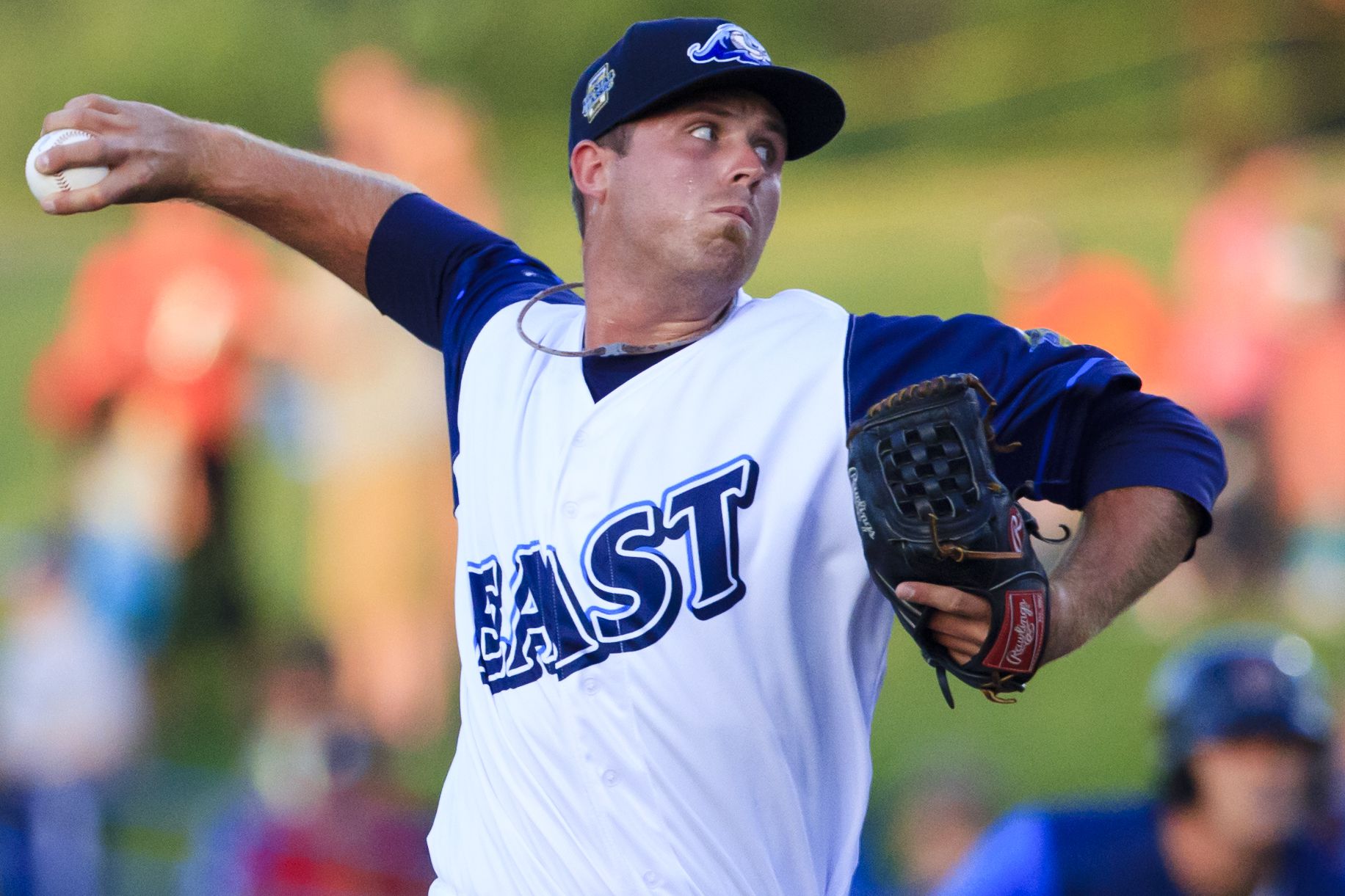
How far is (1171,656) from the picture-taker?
5.68 metres

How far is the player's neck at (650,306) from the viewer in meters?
2.26

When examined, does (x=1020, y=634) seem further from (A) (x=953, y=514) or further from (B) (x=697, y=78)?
(B) (x=697, y=78)

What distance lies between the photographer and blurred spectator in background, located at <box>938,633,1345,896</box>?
3.12 metres

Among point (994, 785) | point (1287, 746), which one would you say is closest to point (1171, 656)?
point (994, 785)

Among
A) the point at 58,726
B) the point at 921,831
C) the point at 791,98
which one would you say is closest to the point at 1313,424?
the point at 921,831

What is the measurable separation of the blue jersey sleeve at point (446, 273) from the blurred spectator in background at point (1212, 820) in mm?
1528

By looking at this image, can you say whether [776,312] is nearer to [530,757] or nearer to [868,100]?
[530,757]

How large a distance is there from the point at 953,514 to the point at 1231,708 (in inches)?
69.0

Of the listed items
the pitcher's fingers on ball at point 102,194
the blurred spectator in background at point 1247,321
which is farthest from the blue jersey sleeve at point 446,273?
the blurred spectator in background at point 1247,321

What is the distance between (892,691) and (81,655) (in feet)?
12.3

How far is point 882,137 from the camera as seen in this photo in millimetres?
6801

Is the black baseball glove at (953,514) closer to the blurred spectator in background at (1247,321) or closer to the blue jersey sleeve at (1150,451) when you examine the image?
the blue jersey sleeve at (1150,451)

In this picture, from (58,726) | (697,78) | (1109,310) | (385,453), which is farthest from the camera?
(385,453)

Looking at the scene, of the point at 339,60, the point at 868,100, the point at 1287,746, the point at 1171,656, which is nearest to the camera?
the point at 1287,746
